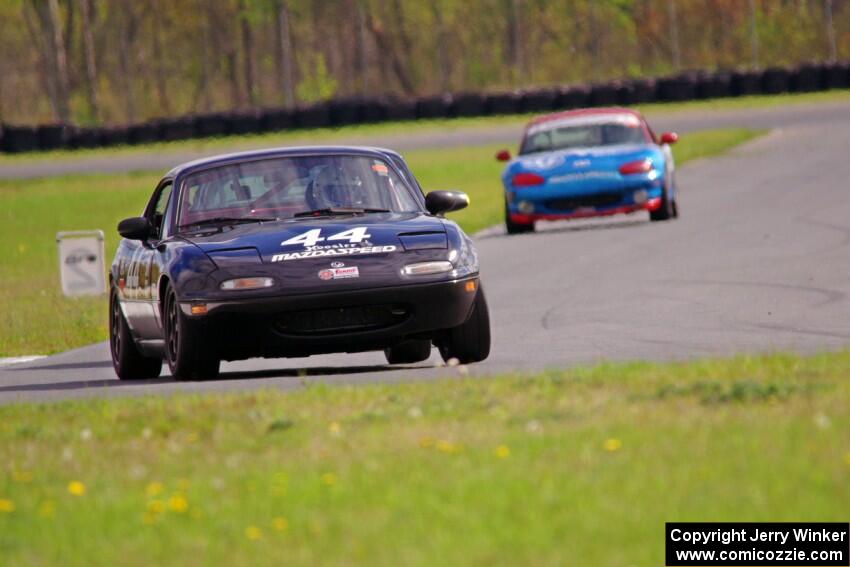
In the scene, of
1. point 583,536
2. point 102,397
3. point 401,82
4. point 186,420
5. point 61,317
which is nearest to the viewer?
point 583,536

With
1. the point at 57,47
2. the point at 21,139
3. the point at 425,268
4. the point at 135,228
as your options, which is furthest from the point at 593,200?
the point at 57,47

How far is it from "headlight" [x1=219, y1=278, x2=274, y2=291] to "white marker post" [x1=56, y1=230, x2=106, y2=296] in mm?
8986

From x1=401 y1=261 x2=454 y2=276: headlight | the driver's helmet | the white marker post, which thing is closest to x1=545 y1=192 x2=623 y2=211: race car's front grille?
the white marker post

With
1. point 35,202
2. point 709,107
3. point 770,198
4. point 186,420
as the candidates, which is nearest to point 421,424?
point 186,420

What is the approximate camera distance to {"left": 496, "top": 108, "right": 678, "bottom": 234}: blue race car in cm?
2167

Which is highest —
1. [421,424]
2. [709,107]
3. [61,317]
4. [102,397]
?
[421,424]

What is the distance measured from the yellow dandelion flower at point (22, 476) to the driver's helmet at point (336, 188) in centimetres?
422

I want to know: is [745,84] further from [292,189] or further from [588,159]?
[292,189]

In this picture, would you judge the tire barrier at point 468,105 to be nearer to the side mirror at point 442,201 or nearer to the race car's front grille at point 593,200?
the race car's front grille at point 593,200

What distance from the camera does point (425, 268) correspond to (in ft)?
31.8

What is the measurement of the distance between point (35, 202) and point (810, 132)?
16.4 m

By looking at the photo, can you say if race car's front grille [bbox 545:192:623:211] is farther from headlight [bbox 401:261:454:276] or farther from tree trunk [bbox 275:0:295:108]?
tree trunk [bbox 275:0:295:108]

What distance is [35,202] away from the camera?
36.6 metres

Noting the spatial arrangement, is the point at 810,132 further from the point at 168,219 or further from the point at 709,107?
the point at 168,219
